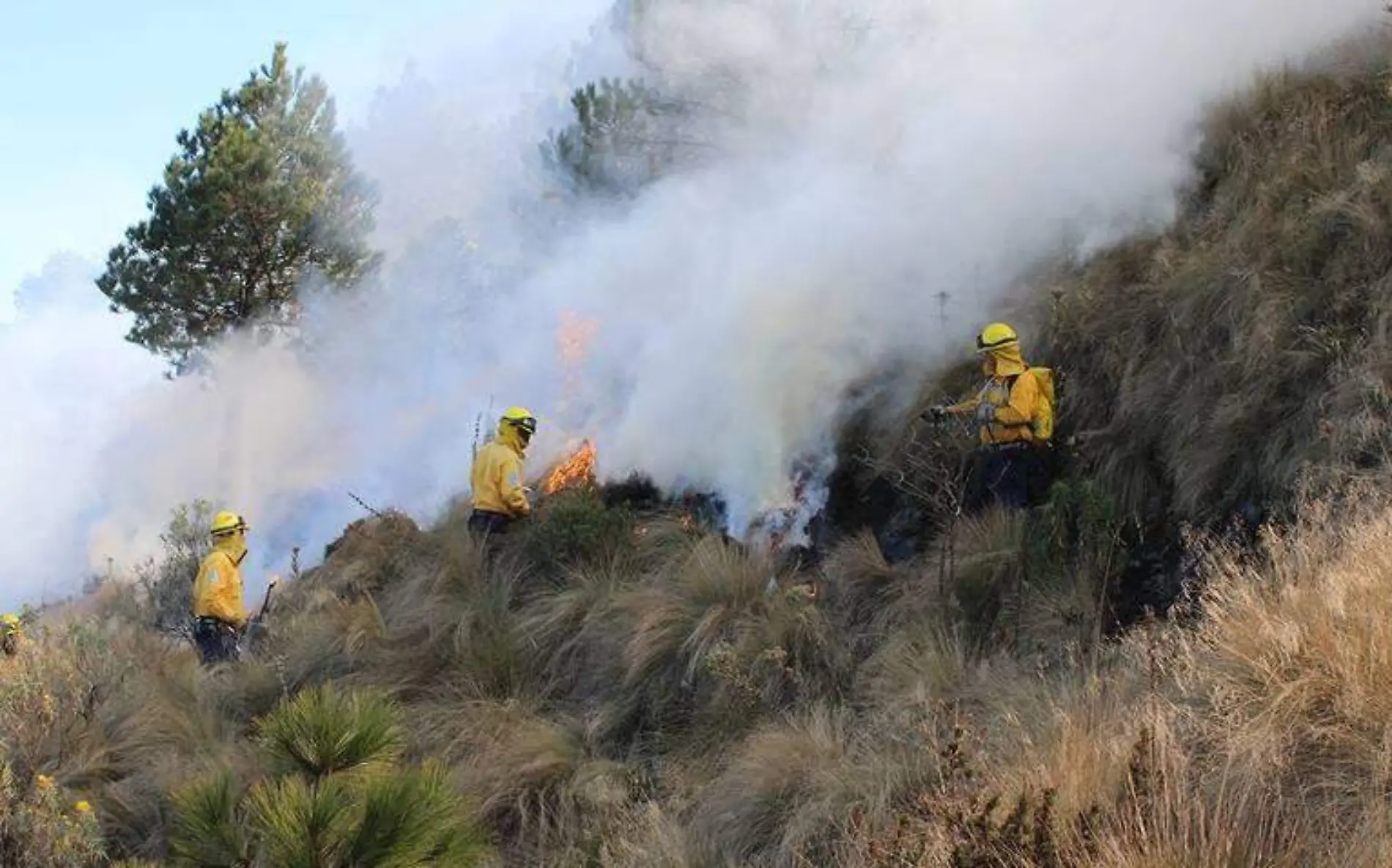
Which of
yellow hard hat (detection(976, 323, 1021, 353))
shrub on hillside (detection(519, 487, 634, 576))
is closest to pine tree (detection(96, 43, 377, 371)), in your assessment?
shrub on hillside (detection(519, 487, 634, 576))

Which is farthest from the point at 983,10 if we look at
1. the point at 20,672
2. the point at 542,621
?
the point at 20,672

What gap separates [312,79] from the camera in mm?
20297

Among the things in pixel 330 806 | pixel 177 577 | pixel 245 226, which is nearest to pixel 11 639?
pixel 177 577

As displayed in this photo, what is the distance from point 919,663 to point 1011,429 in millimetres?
A: 1830

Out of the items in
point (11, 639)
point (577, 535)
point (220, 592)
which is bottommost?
point (577, 535)

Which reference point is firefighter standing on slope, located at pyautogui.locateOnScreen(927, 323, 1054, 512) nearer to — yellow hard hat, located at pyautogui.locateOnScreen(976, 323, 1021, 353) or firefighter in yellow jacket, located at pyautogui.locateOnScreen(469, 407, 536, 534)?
yellow hard hat, located at pyautogui.locateOnScreen(976, 323, 1021, 353)

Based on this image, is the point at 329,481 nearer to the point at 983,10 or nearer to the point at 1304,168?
the point at 983,10

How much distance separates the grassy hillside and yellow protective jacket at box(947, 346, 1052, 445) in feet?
1.08

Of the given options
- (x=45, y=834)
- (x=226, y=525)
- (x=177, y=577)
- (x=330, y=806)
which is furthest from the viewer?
(x=177, y=577)

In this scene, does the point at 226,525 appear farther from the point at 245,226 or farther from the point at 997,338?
the point at 245,226

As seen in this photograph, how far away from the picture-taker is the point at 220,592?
10.1 meters

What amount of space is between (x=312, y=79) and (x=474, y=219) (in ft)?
12.4

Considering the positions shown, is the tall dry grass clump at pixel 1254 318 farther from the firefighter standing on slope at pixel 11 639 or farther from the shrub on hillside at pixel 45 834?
the firefighter standing on slope at pixel 11 639

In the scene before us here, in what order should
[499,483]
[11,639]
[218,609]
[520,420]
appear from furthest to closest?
[218,609], [520,420], [499,483], [11,639]
